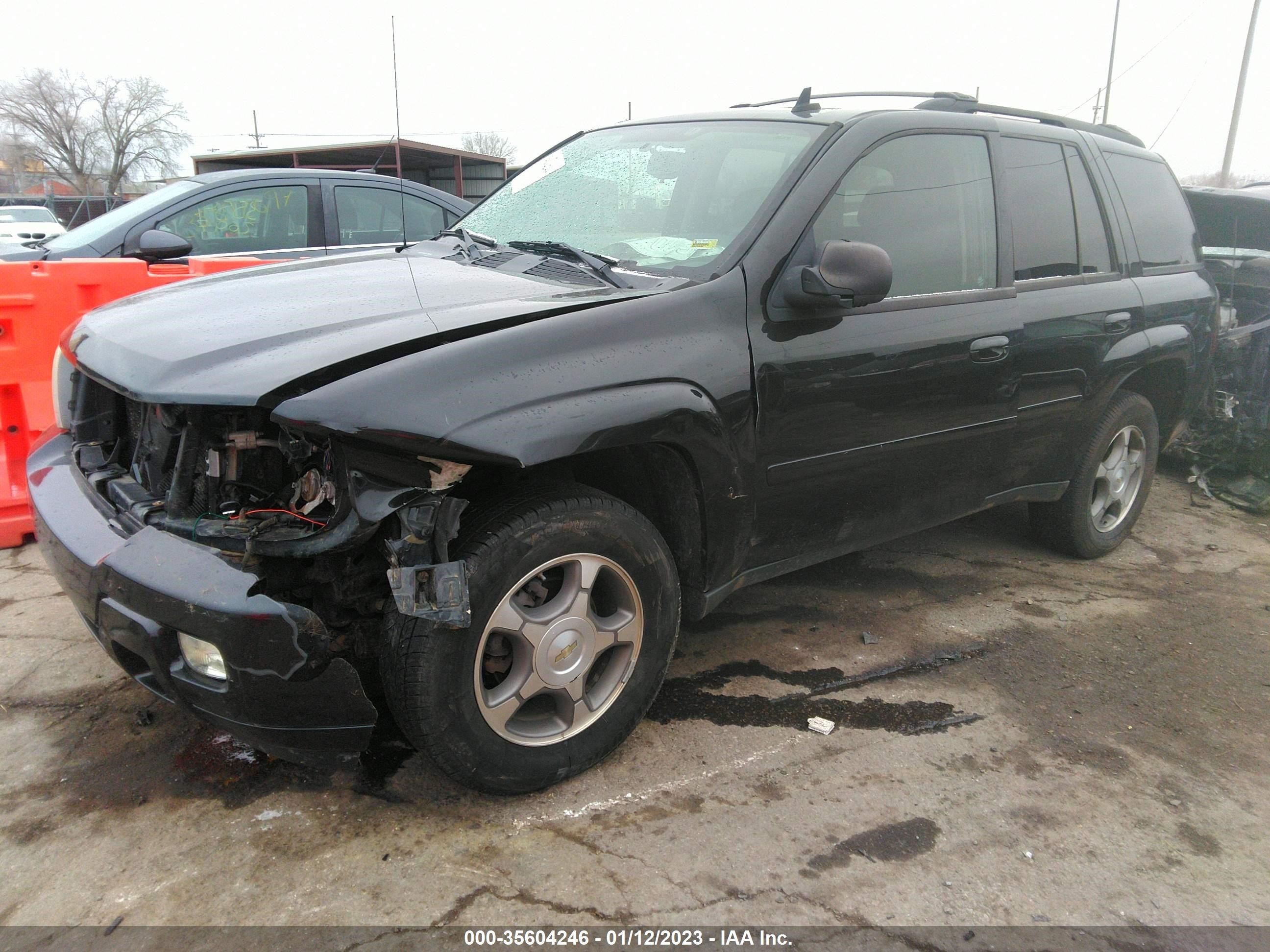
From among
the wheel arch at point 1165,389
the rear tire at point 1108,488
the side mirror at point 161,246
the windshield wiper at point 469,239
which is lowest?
the rear tire at point 1108,488

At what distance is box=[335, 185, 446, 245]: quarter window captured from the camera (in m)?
6.15

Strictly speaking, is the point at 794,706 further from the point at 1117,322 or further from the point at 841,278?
the point at 1117,322

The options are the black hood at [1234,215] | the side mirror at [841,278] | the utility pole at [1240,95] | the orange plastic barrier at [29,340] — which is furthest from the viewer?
the utility pole at [1240,95]

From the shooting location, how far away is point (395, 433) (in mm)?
1955

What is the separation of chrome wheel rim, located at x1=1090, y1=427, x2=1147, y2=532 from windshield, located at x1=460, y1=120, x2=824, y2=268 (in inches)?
90.7

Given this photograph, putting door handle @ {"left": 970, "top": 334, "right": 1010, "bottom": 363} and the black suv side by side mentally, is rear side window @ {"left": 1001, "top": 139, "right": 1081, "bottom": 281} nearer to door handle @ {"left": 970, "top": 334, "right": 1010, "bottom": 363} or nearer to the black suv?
the black suv

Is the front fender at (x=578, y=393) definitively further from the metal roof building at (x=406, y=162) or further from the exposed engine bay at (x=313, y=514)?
the metal roof building at (x=406, y=162)

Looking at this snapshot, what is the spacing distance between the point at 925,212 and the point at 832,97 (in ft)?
2.07

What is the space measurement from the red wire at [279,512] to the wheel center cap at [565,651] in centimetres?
63

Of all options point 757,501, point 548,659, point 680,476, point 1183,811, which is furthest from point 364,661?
point 1183,811

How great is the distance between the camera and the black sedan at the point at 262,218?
5.47 metres

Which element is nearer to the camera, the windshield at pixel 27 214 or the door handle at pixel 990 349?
the door handle at pixel 990 349

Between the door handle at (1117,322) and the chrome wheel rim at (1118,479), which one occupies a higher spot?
the door handle at (1117,322)

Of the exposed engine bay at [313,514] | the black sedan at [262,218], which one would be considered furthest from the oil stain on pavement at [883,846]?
the black sedan at [262,218]
